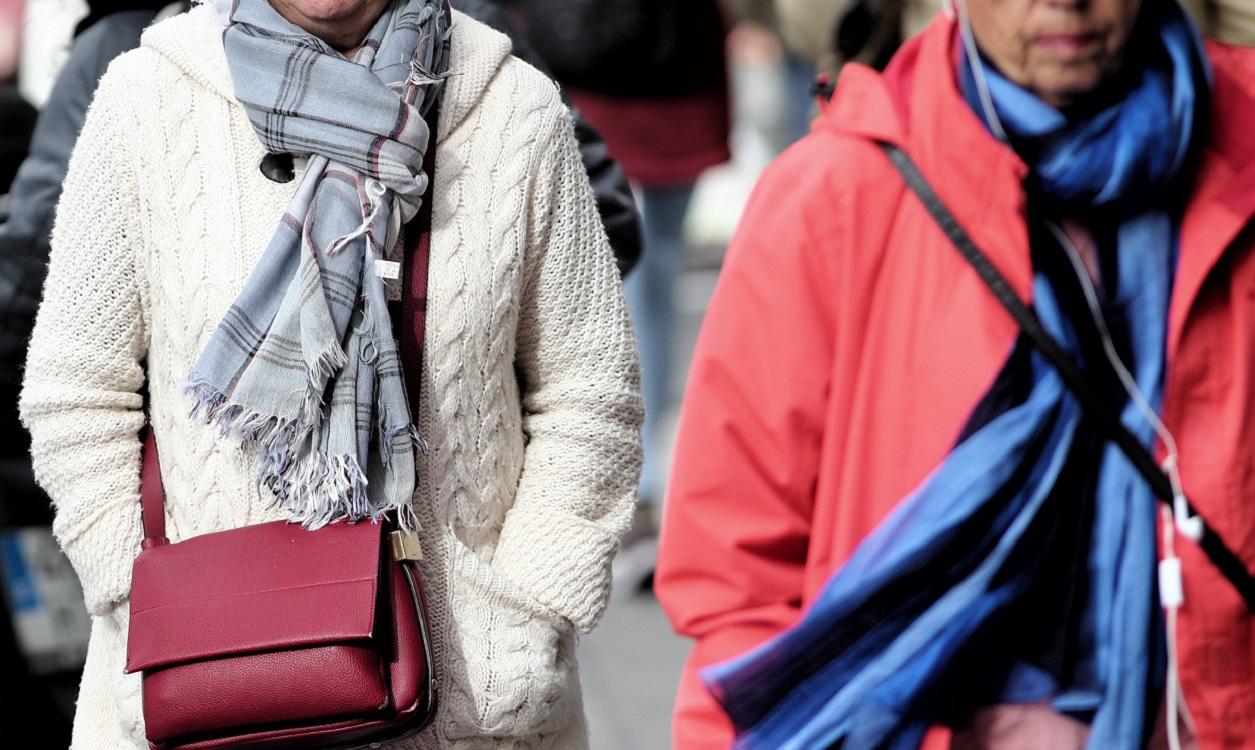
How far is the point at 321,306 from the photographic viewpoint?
286cm

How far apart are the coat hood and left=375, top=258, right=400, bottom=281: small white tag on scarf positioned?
0.24m

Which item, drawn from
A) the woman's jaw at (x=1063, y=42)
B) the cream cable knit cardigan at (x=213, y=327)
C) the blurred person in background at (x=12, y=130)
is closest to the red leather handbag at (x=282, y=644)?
the cream cable knit cardigan at (x=213, y=327)

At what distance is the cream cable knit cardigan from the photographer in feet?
9.72

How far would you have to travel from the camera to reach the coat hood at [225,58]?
9.80 ft

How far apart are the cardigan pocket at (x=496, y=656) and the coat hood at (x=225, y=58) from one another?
65cm

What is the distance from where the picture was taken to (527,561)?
10.0 ft

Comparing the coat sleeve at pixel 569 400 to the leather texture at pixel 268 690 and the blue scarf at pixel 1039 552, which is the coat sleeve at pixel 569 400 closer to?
the leather texture at pixel 268 690

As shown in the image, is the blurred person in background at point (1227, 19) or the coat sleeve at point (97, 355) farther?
the blurred person in background at point (1227, 19)

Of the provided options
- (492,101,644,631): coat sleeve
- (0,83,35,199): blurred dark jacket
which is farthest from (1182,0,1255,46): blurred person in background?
(0,83,35,199): blurred dark jacket

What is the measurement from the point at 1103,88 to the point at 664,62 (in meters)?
3.85

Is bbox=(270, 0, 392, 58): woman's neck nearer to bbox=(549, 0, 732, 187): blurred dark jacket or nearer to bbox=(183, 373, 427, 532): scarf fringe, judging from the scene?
bbox=(183, 373, 427, 532): scarf fringe

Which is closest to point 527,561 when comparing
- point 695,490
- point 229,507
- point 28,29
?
point 229,507

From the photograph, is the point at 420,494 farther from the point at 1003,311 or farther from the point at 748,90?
the point at 748,90

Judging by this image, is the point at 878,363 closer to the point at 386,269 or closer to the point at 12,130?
the point at 386,269
